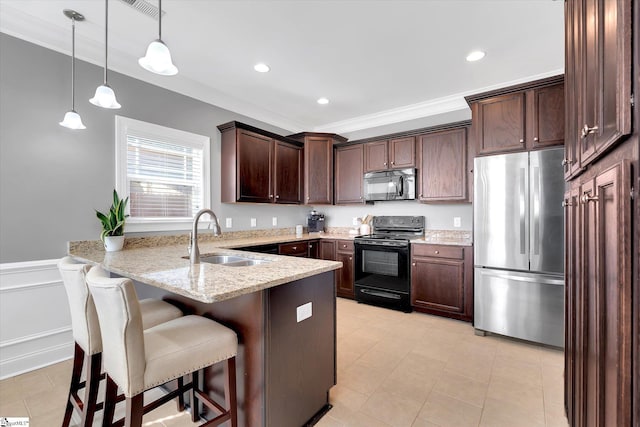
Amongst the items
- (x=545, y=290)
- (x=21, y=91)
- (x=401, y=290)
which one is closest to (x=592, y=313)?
(x=545, y=290)

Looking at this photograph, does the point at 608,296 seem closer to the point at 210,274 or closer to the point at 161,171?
the point at 210,274

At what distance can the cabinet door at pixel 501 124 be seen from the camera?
274cm

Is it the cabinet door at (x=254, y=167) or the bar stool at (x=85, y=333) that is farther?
the cabinet door at (x=254, y=167)

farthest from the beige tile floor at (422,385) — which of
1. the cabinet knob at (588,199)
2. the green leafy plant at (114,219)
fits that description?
the cabinet knob at (588,199)

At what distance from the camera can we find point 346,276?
13.4 feet

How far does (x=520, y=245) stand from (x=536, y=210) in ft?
1.14

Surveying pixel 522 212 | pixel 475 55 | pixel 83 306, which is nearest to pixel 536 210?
pixel 522 212

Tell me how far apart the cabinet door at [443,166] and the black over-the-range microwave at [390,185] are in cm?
13

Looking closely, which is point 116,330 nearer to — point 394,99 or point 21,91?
point 21,91

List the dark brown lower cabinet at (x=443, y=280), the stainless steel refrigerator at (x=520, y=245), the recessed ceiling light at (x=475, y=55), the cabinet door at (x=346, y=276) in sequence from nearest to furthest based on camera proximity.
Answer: the stainless steel refrigerator at (x=520, y=245) < the recessed ceiling light at (x=475, y=55) < the dark brown lower cabinet at (x=443, y=280) < the cabinet door at (x=346, y=276)

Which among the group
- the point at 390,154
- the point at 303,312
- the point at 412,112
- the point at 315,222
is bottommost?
the point at 303,312

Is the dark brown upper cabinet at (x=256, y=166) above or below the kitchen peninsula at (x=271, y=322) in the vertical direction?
above

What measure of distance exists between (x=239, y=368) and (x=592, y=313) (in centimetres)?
153

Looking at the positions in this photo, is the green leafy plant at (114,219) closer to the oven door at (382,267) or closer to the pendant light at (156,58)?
the pendant light at (156,58)
